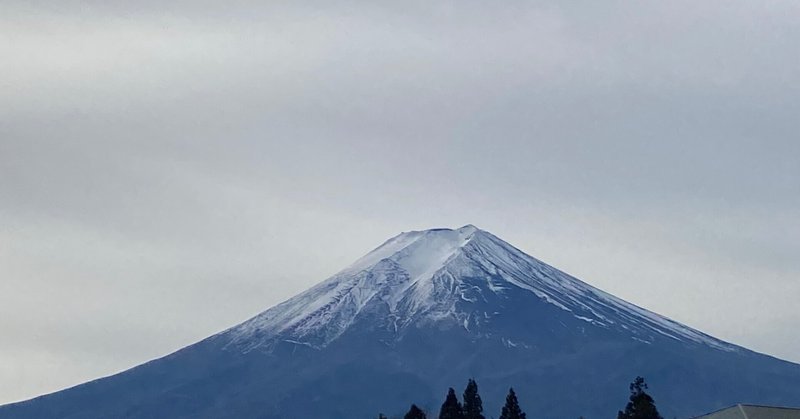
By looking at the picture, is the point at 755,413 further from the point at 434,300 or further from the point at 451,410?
the point at 434,300

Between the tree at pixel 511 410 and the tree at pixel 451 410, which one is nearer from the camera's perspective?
the tree at pixel 451 410

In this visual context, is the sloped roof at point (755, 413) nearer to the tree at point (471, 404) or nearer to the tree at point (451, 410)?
the tree at point (471, 404)

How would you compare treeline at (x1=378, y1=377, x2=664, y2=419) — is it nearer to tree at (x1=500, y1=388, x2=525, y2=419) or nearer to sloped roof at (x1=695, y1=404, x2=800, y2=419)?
tree at (x1=500, y1=388, x2=525, y2=419)

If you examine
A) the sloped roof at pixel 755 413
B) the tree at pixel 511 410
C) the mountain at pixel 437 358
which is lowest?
the sloped roof at pixel 755 413

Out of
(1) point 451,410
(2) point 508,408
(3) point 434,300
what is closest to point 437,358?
(3) point 434,300

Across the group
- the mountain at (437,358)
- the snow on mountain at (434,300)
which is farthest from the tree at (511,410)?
the snow on mountain at (434,300)

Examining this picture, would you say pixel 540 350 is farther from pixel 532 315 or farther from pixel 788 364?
pixel 788 364

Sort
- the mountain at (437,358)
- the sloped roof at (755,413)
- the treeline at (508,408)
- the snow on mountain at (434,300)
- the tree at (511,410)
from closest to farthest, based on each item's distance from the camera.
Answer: the sloped roof at (755,413), the treeline at (508,408), the tree at (511,410), the mountain at (437,358), the snow on mountain at (434,300)
